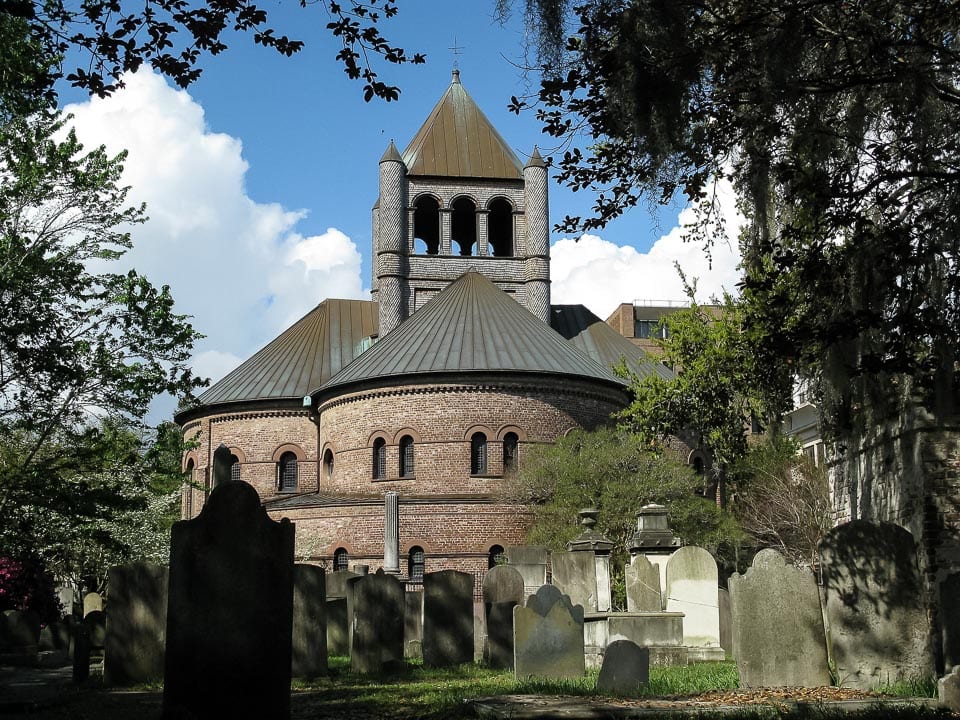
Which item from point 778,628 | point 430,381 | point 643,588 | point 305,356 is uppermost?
point 305,356

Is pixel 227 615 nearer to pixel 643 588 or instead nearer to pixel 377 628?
pixel 377 628

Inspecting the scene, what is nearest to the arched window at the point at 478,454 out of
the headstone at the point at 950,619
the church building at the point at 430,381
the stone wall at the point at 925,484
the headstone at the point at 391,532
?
the church building at the point at 430,381

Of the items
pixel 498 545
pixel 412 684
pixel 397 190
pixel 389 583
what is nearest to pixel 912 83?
pixel 412 684

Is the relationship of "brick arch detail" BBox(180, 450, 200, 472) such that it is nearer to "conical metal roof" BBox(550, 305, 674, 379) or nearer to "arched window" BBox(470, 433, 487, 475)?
"arched window" BBox(470, 433, 487, 475)

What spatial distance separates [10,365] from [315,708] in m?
9.07

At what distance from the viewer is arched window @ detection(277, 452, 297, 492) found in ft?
138

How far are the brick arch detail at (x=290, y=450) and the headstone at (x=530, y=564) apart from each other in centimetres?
1802

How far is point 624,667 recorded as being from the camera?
11.0 metres

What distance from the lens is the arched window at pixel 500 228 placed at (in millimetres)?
48875

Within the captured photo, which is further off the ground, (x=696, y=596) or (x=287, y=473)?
(x=287, y=473)

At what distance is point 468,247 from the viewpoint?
5291 centimetres

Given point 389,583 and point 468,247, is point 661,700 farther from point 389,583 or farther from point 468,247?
point 468,247

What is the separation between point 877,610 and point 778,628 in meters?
0.94

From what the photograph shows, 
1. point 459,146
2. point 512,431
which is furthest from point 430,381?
point 459,146
